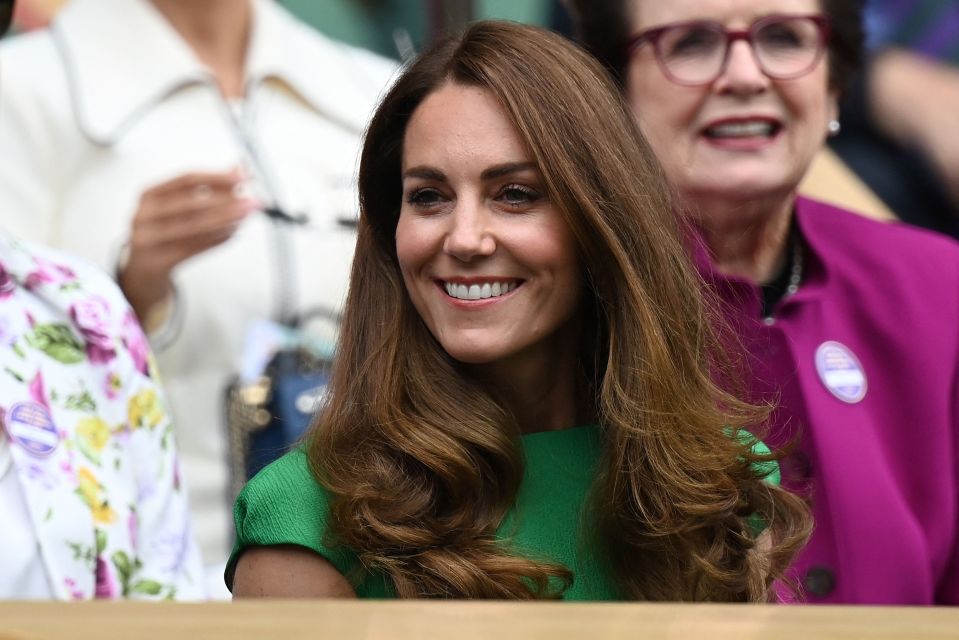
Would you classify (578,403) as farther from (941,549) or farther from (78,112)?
(78,112)

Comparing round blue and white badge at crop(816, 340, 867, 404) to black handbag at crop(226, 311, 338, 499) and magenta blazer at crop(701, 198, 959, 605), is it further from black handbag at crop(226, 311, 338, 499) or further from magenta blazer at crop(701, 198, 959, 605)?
black handbag at crop(226, 311, 338, 499)

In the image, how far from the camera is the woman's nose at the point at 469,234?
1.76 m

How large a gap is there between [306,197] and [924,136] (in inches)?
60.9

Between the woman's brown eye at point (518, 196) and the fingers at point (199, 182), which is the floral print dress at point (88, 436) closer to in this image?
the fingers at point (199, 182)

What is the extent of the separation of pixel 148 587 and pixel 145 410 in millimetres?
284

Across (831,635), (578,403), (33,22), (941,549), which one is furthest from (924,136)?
(831,635)

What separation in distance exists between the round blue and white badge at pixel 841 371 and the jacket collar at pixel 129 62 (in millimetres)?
1179

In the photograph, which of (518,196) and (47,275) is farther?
(47,275)

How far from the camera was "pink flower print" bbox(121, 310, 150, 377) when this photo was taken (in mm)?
2273

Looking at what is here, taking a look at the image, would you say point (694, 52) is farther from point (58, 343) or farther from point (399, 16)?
point (58, 343)

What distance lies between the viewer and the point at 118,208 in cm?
265

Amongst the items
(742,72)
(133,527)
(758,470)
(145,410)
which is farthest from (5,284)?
(742,72)

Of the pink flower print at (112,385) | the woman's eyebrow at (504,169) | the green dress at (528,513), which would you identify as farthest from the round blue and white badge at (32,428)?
the woman's eyebrow at (504,169)

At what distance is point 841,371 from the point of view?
2.48 m
